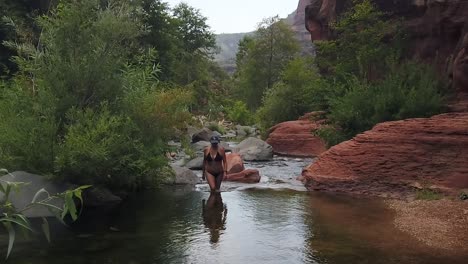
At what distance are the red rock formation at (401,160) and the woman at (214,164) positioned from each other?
8.56 feet

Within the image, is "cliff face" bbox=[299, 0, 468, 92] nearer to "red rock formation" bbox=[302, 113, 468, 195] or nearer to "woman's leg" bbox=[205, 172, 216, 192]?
"red rock formation" bbox=[302, 113, 468, 195]

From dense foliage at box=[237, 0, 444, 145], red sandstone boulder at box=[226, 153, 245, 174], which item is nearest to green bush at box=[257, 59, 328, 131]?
dense foliage at box=[237, 0, 444, 145]

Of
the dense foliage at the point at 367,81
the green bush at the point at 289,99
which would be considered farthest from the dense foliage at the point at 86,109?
the green bush at the point at 289,99

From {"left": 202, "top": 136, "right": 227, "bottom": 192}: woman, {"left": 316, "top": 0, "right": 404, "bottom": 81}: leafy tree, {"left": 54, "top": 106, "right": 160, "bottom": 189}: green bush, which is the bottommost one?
{"left": 202, "top": 136, "right": 227, "bottom": 192}: woman

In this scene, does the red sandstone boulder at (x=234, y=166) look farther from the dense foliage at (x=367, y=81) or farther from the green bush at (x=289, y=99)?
the green bush at (x=289, y=99)

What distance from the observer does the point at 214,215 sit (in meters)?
9.93

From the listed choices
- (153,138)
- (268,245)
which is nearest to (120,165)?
(153,138)

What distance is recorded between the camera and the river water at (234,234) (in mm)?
6832

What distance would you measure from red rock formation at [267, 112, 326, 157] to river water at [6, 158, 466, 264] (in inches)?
484

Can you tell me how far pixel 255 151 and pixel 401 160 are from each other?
9.61 metres

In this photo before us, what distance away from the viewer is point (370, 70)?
2117 cm

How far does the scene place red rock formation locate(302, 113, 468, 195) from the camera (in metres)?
12.2

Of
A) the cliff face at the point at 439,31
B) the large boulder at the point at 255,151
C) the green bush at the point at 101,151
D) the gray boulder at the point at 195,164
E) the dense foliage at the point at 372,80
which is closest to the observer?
the green bush at the point at 101,151

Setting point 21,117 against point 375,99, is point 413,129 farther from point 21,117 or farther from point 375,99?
point 21,117
